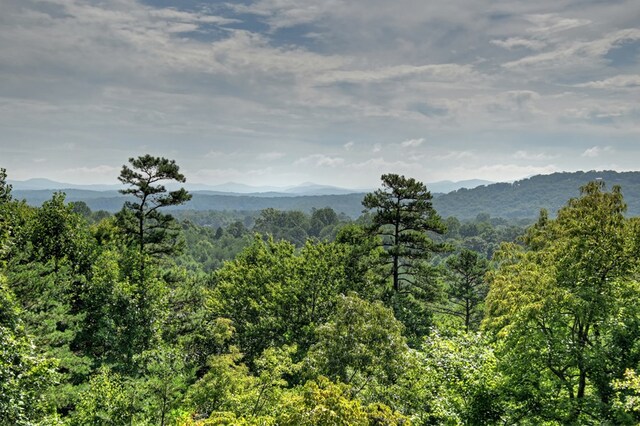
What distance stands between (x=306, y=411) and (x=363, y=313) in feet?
19.2

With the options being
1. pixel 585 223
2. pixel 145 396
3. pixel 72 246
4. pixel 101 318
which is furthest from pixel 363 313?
pixel 72 246

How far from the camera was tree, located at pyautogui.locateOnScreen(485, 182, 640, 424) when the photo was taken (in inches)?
367

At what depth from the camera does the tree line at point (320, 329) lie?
955 centimetres

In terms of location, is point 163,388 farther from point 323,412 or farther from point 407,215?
point 407,215

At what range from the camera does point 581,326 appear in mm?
10273

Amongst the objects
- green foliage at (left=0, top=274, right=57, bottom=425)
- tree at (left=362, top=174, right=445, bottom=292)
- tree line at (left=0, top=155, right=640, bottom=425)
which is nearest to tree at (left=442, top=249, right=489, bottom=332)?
tree line at (left=0, top=155, right=640, bottom=425)

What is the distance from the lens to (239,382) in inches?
470

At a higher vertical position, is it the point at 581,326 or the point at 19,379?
the point at 581,326

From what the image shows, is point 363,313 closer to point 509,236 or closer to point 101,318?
point 101,318

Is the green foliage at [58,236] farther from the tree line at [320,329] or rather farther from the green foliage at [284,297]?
the green foliage at [284,297]

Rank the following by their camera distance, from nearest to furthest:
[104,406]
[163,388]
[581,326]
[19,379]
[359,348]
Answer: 1. [19,379]
2. [581,326]
3. [359,348]
4. [104,406]
5. [163,388]

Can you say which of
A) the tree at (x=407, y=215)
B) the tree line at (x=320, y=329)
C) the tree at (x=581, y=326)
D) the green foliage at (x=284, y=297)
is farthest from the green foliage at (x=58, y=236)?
the tree at (x=581, y=326)

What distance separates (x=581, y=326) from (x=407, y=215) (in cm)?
1490

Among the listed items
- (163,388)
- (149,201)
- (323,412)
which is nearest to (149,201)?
(149,201)
